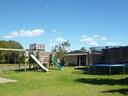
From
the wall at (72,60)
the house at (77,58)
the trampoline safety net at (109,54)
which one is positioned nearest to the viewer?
the trampoline safety net at (109,54)

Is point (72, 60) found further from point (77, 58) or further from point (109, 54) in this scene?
point (109, 54)

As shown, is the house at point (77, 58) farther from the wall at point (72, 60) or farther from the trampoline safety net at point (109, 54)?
the trampoline safety net at point (109, 54)

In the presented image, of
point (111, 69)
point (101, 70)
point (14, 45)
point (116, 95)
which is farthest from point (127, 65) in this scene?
point (14, 45)

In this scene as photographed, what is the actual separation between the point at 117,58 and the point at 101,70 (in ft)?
7.92

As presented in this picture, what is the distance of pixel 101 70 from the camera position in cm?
3625

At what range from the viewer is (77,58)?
64.3m

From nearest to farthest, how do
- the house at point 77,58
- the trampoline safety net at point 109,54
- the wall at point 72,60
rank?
the trampoline safety net at point 109,54
the house at point 77,58
the wall at point 72,60

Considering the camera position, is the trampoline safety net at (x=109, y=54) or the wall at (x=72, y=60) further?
the wall at (x=72, y=60)

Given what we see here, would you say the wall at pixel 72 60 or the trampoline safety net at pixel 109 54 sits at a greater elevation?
the trampoline safety net at pixel 109 54

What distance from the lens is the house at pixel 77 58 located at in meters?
61.6

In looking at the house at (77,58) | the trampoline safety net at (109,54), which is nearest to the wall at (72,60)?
the house at (77,58)

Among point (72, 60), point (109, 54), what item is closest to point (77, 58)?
point (72, 60)

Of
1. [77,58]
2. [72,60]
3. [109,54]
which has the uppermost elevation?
[109,54]

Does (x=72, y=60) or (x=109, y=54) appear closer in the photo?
(x=109, y=54)
